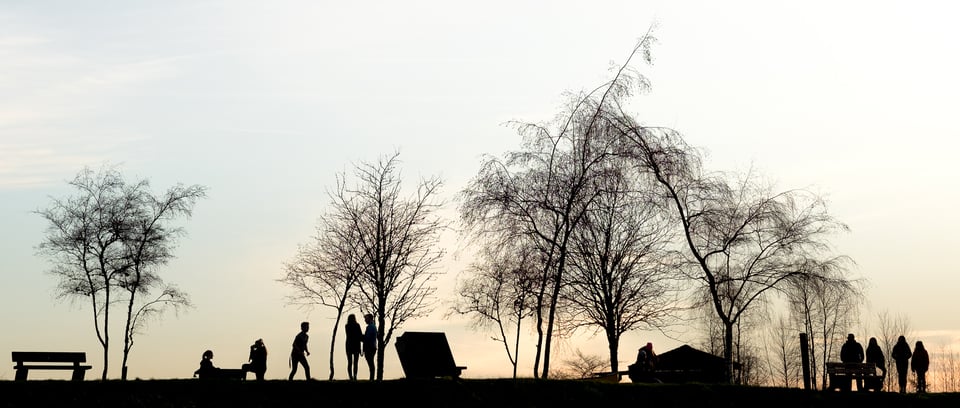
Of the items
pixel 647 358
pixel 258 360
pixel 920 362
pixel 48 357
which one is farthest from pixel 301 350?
pixel 920 362

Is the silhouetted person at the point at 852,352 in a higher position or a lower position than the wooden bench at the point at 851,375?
higher

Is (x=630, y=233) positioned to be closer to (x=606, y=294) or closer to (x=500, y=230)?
(x=606, y=294)

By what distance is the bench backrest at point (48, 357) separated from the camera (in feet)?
94.2

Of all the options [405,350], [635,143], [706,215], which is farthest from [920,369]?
[405,350]

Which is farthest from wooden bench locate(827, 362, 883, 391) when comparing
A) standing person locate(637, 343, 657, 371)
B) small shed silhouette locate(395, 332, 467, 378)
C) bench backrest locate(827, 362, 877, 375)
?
small shed silhouette locate(395, 332, 467, 378)

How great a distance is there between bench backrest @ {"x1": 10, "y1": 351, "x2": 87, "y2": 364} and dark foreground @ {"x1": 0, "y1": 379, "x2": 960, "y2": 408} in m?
5.18

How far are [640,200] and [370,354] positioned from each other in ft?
44.5

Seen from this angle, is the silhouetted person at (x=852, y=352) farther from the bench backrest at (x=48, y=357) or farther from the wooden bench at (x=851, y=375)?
the bench backrest at (x=48, y=357)

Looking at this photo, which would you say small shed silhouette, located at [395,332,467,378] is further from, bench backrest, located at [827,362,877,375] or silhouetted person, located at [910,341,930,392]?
silhouetted person, located at [910,341,930,392]

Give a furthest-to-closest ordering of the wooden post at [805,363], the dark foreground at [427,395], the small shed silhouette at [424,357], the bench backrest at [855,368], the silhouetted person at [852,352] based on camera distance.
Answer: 1. the silhouetted person at [852,352]
2. the bench backrest at [855,368]
3. the wooden post at [805,363]
4. the small shed silhouette at [424,357]
5. the dark foreground at [427,395]

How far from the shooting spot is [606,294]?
49.1 metres

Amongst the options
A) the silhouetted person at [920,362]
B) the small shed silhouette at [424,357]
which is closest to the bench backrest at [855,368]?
the silhouetted person at [920,362]

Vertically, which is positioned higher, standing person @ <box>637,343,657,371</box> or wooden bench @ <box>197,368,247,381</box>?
standing person @ <box>637,343,657,371</box>

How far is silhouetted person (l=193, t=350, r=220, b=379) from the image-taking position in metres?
28.7
